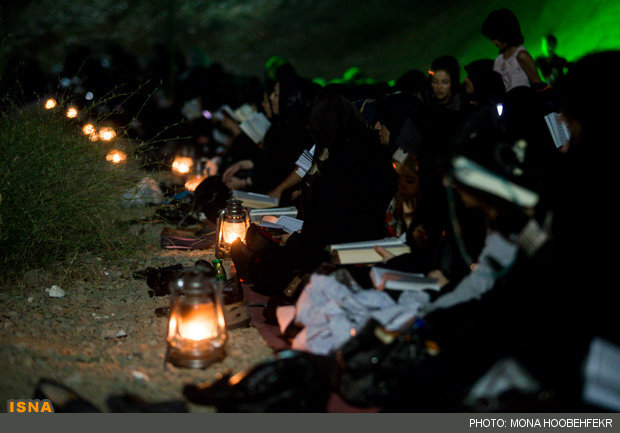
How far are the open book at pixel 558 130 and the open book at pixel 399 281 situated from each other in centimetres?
193

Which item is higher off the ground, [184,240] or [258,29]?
[258,29]

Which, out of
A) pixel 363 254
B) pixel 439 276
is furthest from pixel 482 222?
pixel 363 254

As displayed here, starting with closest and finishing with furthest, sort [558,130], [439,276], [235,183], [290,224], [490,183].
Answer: [490,183] < [439,276] < [558,130] < [290,224] < [235,183]

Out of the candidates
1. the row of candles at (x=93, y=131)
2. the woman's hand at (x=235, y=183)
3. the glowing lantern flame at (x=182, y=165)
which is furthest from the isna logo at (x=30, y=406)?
the glowing lantern flame at (x=182, y=165)

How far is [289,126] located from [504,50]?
8.84 feet

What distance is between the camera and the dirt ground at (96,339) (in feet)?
8.89

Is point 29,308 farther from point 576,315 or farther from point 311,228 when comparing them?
point 576,315

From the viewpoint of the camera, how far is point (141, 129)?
9133 millimetres

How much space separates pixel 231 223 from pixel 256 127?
2.87 m

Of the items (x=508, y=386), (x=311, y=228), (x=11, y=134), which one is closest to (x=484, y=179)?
(x=508, y=386)

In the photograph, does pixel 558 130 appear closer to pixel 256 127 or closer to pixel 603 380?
pixel 603 380

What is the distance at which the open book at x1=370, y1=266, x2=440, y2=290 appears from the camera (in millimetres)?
2914

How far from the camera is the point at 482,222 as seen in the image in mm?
3127

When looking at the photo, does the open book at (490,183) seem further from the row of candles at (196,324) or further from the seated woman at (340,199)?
the seated woman at (340,199)
